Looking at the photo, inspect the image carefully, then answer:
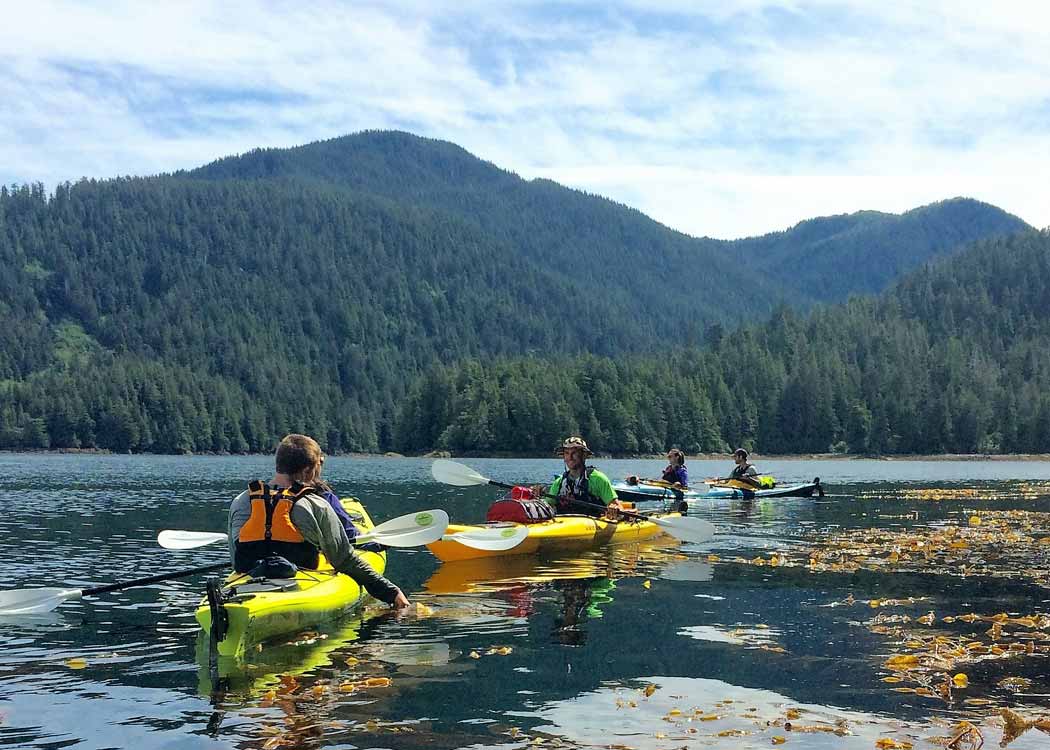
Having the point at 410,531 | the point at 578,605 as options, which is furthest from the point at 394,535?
the point at 578,605

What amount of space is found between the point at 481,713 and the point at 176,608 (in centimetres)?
883

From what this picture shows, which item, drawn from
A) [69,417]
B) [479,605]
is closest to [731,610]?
→ [479,605]

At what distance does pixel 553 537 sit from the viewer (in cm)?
2589

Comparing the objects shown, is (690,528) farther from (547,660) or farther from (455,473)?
(547,660)

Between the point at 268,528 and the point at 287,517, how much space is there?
1.03 ft

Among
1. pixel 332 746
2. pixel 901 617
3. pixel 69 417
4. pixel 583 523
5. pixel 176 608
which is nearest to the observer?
pixel 332 746

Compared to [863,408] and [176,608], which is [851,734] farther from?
[863,408]

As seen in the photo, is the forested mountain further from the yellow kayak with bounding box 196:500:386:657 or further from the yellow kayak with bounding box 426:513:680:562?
the yellow kayak with bounding box 196:500:386:657

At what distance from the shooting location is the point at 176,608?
746 inches

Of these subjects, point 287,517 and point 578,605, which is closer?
point 287,517

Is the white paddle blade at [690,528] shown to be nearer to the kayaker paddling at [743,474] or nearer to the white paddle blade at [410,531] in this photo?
the white paddle blade at [410,531]

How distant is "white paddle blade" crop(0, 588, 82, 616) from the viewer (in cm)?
1582

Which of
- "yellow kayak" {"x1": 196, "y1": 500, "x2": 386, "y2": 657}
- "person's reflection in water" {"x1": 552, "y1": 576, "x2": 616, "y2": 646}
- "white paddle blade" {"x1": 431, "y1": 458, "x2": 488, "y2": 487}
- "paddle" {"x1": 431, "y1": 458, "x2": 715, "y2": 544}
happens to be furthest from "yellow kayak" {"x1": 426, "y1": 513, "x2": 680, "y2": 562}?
"yellow kayak" {"x1": 196, "y1": 500, "x2": 386, "y2": 657}

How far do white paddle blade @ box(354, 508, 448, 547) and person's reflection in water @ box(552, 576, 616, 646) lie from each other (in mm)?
2551
